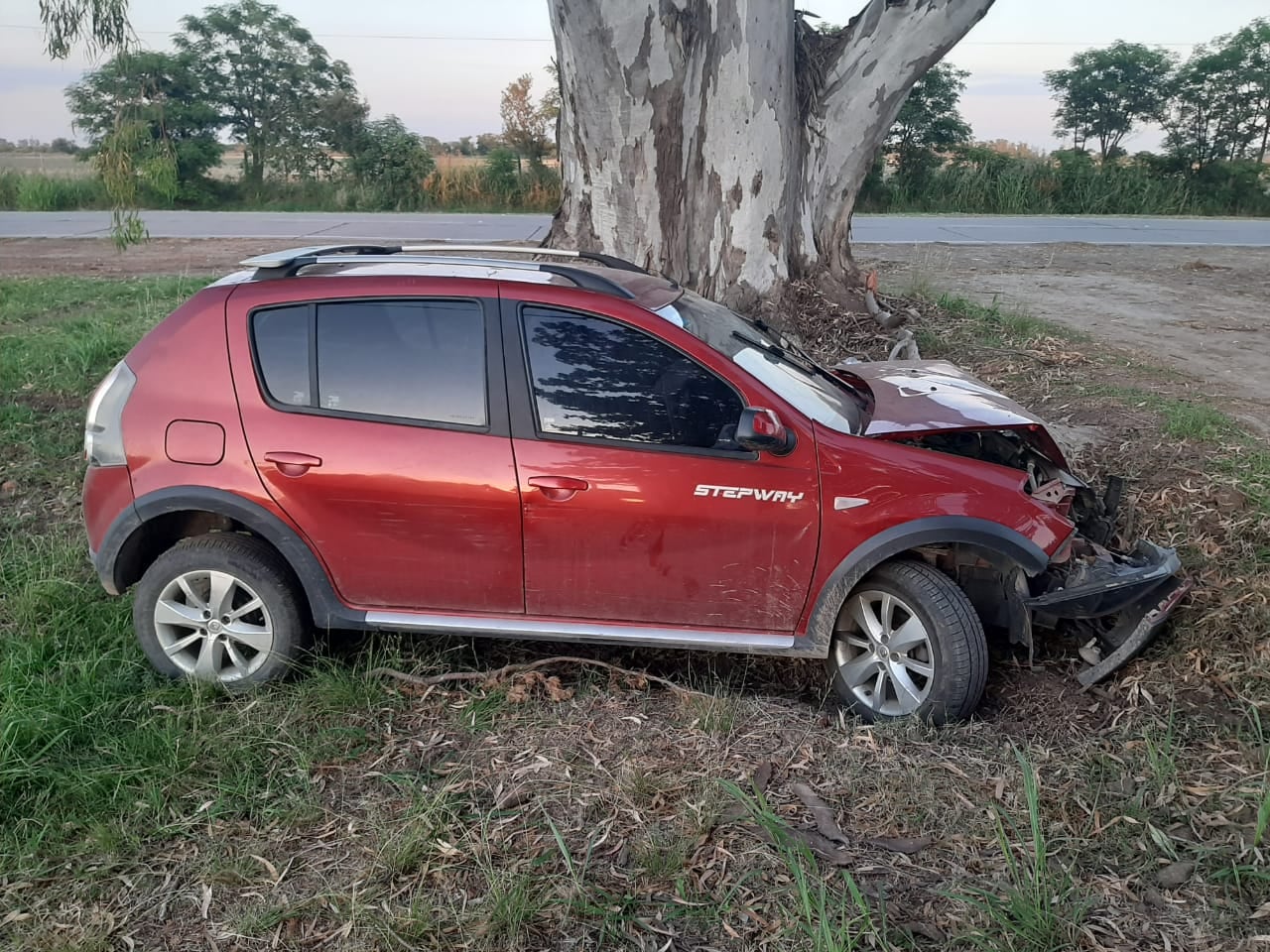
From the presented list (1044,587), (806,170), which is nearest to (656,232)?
(806,170)

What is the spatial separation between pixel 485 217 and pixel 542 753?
2150cm

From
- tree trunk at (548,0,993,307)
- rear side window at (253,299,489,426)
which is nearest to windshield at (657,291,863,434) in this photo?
rear side window at (253,299,489,426)

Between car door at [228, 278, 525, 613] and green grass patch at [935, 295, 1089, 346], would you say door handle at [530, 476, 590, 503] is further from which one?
green grass patch at [935, 295, 1089, 346]

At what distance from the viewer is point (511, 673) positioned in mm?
4430

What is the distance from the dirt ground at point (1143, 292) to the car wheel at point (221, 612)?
6084 millimetres

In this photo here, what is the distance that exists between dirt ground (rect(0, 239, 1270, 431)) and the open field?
11.5 ft

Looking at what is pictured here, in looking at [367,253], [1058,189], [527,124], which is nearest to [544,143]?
[527,124]

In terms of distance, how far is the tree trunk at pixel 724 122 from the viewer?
728 centimetres

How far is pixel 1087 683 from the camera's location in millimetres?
4207

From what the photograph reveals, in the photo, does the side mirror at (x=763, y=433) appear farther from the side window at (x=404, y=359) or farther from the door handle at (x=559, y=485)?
the side window at (x=404, y=359)

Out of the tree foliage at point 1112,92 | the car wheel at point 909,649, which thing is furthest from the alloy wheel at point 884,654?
the tree foliage at point 1112,92

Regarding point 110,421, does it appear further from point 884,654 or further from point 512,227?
point 512,227

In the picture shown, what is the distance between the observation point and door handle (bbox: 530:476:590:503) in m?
3.96

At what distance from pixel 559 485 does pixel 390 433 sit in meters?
0.73
